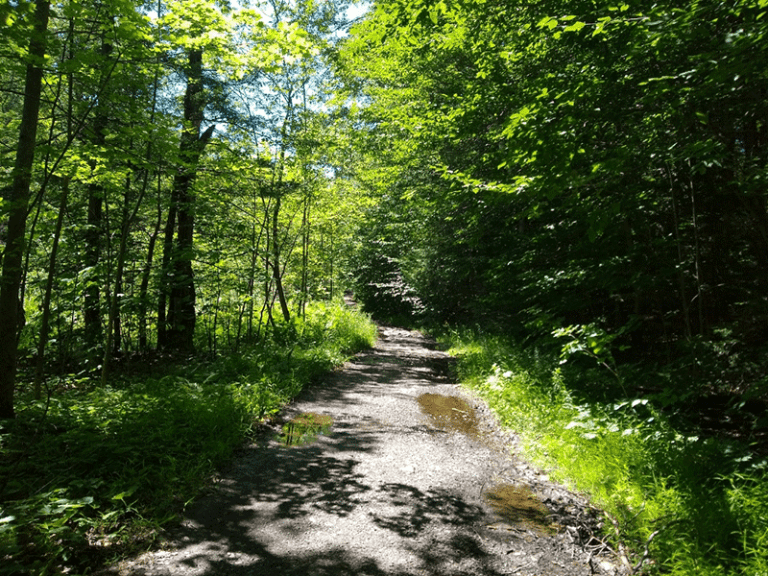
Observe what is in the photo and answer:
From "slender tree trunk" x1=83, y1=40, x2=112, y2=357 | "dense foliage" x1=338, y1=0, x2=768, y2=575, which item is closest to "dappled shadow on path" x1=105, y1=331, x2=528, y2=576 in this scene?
"dense foliage" x1=338, y1=0, x2=768, y2=575

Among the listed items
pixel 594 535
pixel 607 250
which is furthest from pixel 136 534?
pixel 607 250

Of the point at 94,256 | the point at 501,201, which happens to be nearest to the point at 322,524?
the point at 501,201

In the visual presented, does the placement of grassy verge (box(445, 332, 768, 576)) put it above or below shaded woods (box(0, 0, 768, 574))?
below

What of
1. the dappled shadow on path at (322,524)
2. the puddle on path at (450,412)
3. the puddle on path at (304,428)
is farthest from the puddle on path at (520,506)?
the puddle on path at (304,428)

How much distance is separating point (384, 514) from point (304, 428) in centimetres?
274

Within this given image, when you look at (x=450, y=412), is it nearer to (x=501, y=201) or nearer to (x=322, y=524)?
(x=501, y=201)

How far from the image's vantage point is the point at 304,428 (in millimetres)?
6473

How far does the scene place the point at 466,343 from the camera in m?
14.1

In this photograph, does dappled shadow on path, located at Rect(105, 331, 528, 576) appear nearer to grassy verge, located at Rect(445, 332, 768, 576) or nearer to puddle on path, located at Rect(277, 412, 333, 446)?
puddle on path, located at Rect(277, 412, 333, 446)

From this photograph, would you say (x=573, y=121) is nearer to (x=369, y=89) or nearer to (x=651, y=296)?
(x=651, y=296)

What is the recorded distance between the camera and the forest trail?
3295mm

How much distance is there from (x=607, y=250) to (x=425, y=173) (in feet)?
27.1

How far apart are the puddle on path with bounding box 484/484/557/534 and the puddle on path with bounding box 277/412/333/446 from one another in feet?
8.66

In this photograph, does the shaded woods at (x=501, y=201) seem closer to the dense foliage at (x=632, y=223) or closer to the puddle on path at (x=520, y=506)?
the dense foliage at (x=632, y=223)
